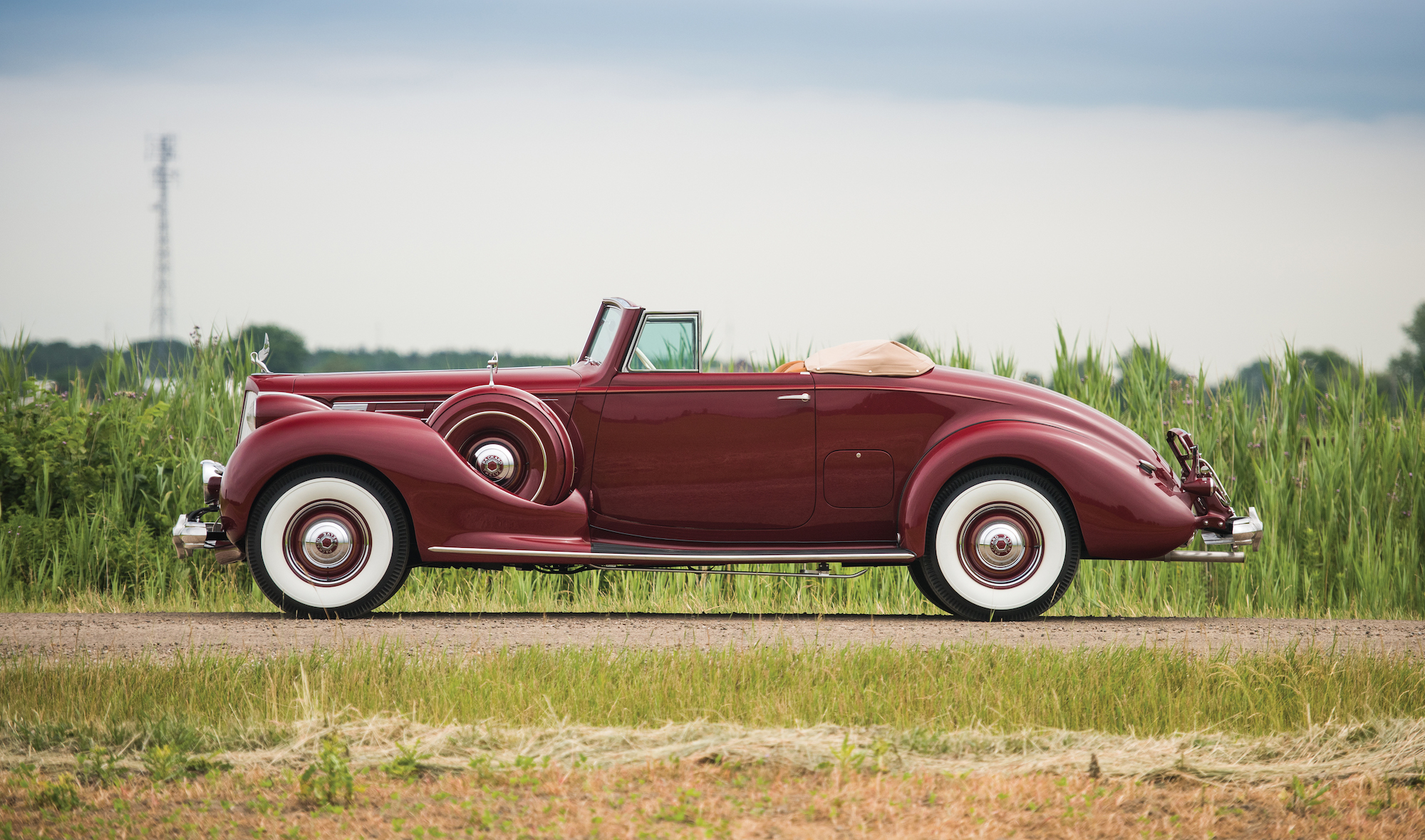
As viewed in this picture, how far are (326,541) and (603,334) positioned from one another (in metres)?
2.09

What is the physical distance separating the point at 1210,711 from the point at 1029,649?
3.14 feet

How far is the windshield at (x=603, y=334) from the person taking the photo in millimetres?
7207

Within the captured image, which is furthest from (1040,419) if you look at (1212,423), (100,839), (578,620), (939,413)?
(100,839)

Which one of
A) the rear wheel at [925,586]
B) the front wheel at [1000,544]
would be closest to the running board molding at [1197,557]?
the front wheel at [1000,544]

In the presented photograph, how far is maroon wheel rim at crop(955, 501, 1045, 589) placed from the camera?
6.70 meters

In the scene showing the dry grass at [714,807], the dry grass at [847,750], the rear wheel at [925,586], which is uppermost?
the rear wheel at [925,586]

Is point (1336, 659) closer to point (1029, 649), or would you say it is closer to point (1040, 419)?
point (1029, 649)

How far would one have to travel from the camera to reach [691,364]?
23.0 feet

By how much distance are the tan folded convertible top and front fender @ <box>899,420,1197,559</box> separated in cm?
54

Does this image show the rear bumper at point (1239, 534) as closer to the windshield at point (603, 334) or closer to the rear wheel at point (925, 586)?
the rear wheel at point (925, 586)

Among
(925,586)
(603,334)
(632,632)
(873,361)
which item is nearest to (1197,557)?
(925,586)

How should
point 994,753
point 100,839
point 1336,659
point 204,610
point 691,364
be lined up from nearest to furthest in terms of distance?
point 100,839 → point 994,753 → point 1336,659 → point 691,364 → point 204,610

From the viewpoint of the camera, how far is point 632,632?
6191 millimetres

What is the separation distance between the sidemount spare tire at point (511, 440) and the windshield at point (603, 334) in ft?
2.11
